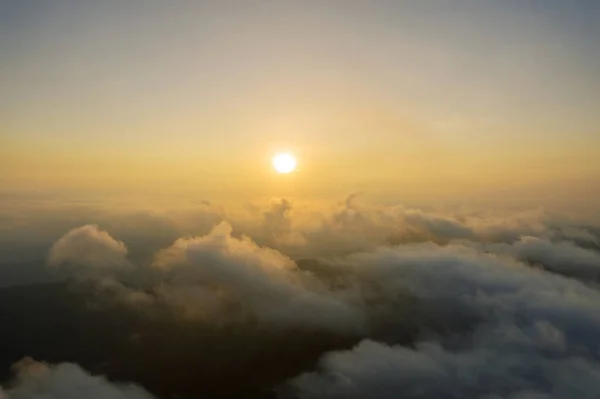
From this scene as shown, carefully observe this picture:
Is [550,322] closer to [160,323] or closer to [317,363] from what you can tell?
[317,363]

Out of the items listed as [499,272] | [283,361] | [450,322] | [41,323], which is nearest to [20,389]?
[41,323]

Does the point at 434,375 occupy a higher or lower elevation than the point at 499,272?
lower

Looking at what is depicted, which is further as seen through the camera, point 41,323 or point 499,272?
point 499,272

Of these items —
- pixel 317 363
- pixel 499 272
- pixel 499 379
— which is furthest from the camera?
pixel 499 272

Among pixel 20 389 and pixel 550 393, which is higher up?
pixel 550 393

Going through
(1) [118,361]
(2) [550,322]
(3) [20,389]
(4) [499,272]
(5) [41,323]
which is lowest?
(3) [20,389]

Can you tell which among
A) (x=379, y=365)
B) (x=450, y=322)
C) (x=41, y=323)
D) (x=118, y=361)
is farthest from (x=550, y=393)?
(x=41, y=323)

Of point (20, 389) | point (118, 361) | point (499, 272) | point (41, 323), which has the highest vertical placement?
point (499, 272)

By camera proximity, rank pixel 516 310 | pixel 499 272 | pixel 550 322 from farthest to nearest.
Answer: pixel 499 272 → pixel 516 310 → pixel 550 322

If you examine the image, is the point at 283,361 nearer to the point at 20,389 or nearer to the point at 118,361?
the point at 118,361
